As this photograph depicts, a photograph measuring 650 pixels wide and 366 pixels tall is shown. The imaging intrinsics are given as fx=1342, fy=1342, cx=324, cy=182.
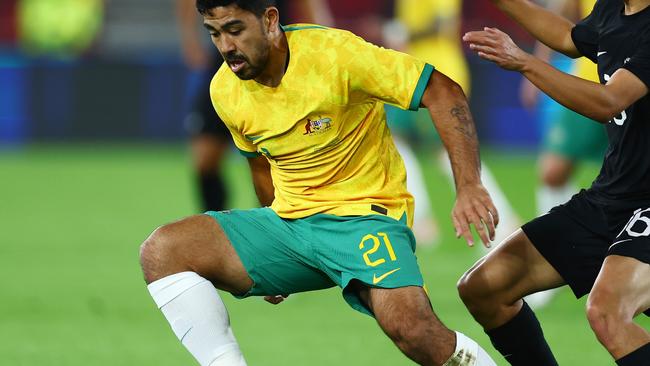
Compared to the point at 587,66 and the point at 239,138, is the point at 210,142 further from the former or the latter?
the point at 239,138

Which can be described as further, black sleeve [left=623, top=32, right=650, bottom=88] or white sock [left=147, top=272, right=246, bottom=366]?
white sock [left=147, top=272, right=246, bottom=366]

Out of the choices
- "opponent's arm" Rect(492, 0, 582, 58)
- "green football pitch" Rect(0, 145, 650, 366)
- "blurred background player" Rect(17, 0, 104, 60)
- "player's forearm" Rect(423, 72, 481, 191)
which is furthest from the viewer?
"blurred background player" Rect(17, 0, 104, 60)

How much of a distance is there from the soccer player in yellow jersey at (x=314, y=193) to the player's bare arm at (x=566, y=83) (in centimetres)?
36

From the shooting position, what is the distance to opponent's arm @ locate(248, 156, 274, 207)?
17.9 feet

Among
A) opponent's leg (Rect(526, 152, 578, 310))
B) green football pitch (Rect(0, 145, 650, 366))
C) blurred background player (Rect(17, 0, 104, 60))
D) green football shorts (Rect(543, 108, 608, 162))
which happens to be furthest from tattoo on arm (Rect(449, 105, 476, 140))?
blurred background player (Rect(17, 0, 104, 60))

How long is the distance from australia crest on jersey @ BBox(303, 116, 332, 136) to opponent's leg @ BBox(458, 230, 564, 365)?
0.82m

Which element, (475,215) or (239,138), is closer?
(475,215)

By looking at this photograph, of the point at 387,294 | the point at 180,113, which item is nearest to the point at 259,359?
the point at 387,294

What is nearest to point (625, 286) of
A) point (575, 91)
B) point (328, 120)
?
point (575, 91)

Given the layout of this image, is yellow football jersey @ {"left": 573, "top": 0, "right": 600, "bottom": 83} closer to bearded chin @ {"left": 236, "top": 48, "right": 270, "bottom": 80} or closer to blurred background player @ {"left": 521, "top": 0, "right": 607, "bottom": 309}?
blurred background player @ {"left": 521, "top": 0, "right": 607, "bottom": 309}

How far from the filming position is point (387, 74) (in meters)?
4.83

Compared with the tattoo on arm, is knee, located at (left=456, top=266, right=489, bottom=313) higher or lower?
lower

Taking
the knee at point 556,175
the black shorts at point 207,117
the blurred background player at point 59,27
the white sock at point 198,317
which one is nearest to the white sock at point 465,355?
the white sock at point 198,317

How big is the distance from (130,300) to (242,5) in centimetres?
370
